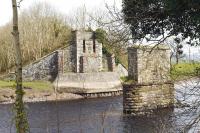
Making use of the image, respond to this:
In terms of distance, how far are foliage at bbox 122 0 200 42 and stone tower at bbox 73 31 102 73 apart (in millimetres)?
45671

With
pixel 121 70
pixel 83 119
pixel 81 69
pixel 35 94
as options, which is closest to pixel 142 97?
pixel 83 119

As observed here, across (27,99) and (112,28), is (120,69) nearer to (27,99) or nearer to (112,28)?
(27,99)

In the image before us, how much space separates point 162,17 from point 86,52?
47662mm

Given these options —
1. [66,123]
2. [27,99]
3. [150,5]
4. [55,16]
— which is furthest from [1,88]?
[150,5]

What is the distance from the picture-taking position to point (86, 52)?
6222cm

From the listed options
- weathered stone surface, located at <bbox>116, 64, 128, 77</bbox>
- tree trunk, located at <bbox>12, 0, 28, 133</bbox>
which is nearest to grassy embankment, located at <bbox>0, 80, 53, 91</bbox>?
weathered stone surface, located at <bbox>116, 64, 128, 77</bbox>

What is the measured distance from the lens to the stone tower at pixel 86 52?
61312 millimetres

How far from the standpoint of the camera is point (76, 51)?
6184 cm

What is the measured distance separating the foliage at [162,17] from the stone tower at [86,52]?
45671 millimetres

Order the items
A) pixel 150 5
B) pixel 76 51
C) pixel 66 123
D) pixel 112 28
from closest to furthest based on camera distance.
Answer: pixel 112 28 → pixel 150 5 → pixel 66 123 → pixel 76 51

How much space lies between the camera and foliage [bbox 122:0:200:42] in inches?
523

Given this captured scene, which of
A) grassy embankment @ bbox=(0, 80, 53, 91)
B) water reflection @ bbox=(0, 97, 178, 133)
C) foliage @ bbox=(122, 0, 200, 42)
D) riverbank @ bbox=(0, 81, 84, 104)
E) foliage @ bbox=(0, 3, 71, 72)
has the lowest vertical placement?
water reflection @ bbox=(0, 97, 178, 133)

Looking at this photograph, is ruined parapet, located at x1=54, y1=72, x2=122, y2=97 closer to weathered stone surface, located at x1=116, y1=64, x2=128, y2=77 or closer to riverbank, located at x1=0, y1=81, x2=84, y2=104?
riverbank, located at x1=0, y1=81, x2=84, y2=104

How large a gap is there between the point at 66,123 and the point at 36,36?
1297 inches
